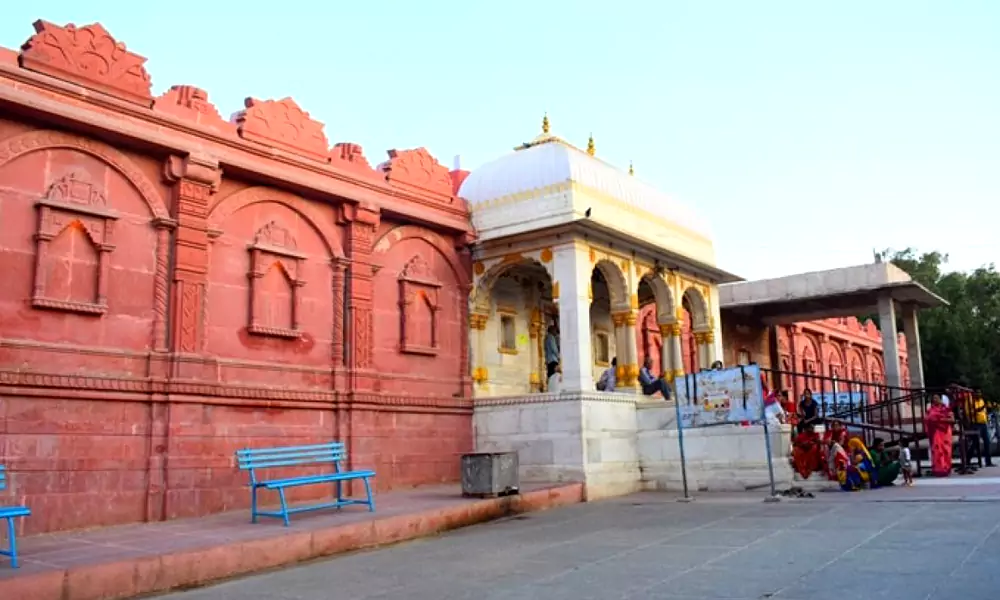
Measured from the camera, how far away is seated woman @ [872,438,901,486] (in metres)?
13.6

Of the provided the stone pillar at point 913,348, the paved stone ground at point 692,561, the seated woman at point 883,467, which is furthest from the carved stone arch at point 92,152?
the stone pillar at point 913,348

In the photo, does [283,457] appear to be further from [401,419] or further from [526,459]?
[526,459]

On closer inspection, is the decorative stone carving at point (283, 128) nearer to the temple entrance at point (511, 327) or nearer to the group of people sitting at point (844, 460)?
the temple entrance at point (511, 327)

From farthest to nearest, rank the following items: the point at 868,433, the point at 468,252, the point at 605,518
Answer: the point at 868,433 < the point at 468,252 < the point at 605,518

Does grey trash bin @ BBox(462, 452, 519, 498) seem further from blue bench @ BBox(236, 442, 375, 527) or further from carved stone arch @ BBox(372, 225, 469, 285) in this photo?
carved stone arch @ BBox(372, 225, 469, 285)

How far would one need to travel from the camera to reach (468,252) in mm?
16109

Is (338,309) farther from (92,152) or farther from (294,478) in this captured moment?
(92,152)

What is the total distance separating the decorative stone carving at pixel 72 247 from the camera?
32.1 feet

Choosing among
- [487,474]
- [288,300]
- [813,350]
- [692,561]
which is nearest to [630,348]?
[487,474]

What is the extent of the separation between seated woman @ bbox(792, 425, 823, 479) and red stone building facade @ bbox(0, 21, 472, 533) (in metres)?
5.55

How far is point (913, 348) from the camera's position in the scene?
25.0 metres

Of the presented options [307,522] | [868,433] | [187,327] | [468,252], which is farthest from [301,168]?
[868,433]

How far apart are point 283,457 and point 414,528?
1838 mm

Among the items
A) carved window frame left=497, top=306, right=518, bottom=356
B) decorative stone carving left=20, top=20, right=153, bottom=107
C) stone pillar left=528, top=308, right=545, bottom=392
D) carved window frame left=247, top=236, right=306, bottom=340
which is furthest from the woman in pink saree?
decorative stone carving left=20, top=20, right=153, bottom=107
